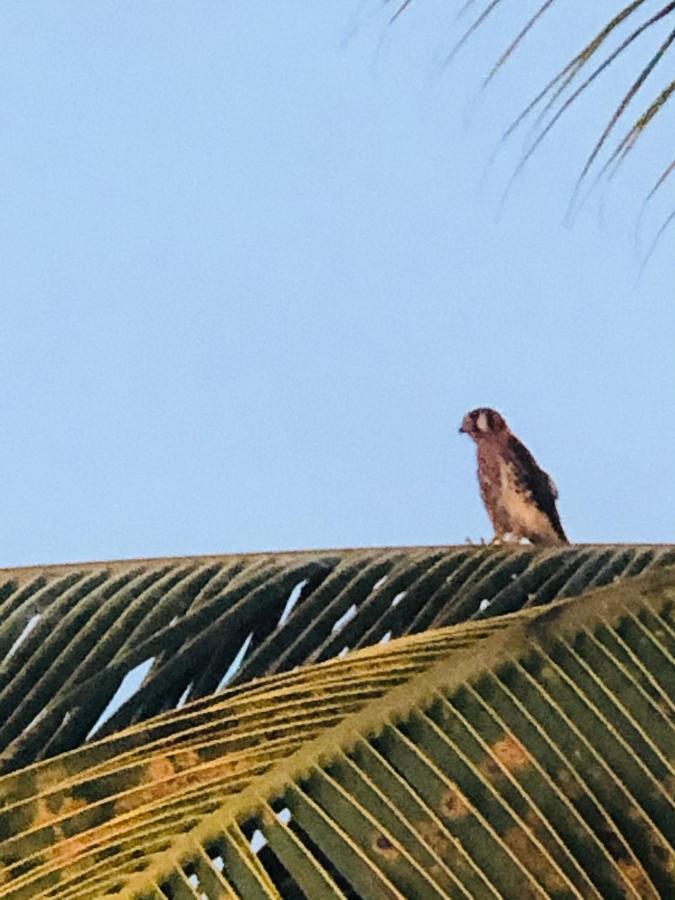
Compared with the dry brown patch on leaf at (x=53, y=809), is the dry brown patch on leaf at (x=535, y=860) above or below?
below

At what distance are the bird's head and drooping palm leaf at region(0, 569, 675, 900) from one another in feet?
14.0

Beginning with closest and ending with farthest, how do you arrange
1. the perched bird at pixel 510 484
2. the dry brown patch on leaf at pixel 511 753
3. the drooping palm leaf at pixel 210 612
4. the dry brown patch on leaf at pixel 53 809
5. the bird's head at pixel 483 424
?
1. the dry brown patch on leaf at pixel 53 809
2. the dry brown patch on leaf at pixel 511 753
3. the drooping palm leaf at pixel 210 612
4. the perched bird at pixel 510 484
5. the bird's head at pixel 483 424

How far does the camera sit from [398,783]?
1.17 meters

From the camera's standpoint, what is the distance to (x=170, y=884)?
1.04 metres

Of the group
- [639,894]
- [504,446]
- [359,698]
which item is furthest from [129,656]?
[504,446]

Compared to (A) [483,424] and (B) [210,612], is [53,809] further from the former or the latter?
(A) [483,424]

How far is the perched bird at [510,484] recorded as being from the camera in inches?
205

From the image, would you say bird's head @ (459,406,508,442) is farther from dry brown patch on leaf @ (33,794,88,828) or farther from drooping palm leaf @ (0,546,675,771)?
dry brown patch on leaf @ (33,794,88,828)

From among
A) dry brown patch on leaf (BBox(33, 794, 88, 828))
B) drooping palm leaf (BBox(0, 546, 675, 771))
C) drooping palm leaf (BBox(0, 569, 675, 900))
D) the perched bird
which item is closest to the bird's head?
the perched bird

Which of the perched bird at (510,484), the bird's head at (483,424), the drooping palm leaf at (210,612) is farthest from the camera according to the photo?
the bird's head at (483,424)

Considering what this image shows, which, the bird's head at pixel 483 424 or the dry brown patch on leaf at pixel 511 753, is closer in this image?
the dry brown patch on leaf at pixel 511 753

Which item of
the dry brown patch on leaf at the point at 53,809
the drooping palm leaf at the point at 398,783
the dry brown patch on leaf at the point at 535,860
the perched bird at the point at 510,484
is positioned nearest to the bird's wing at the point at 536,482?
the perched bird at the point at 510,484

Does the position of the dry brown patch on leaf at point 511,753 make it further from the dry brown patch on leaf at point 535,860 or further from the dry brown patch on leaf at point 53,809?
the dry brown patch on leaf at point 53,809

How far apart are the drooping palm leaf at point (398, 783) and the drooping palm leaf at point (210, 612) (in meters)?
0.24
